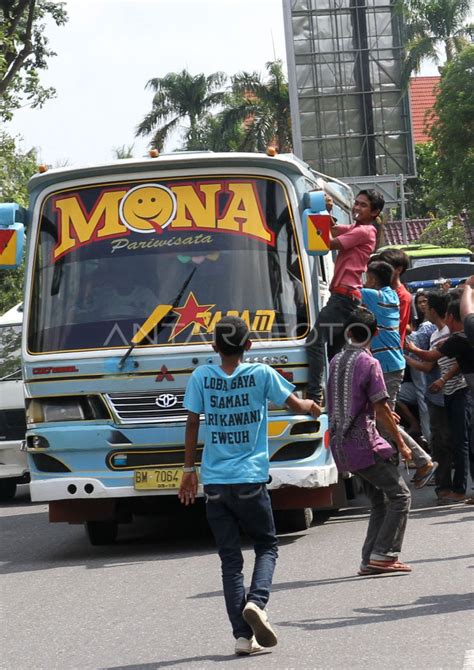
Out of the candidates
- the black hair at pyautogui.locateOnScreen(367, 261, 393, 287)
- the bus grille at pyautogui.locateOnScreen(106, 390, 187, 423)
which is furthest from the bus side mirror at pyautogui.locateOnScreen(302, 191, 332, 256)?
the bus grille at pyautogui.locateOnScreen(106, 390, 187, 423)

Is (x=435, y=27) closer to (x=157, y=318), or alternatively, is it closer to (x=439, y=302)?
(x=439, y=302)

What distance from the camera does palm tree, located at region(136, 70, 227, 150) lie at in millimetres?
65812

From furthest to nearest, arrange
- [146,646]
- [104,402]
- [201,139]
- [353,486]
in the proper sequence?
[201,139], [353,486], [104,402], [146,646]

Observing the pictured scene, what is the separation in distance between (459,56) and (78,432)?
3545 centimetres

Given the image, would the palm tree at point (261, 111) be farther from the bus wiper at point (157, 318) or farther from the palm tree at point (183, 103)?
the bus wiper at point (157, 318)

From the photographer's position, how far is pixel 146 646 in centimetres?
740

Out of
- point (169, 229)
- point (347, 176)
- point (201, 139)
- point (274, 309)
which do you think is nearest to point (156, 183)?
point (169, 229)

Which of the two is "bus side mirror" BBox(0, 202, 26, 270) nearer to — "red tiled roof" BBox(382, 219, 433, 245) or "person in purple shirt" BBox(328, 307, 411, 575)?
"person in purple shirt" BBox(328, 307, 411, 575)

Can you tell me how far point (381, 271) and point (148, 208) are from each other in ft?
6.20

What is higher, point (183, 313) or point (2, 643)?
point (183, 313)

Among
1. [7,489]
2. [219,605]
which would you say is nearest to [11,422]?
[7,489]

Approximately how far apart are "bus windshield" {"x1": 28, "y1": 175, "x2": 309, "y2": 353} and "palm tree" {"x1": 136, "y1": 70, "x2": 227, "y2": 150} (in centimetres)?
5459

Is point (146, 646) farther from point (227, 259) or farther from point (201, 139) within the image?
point (201, 139)

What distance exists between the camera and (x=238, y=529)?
7301 mm
